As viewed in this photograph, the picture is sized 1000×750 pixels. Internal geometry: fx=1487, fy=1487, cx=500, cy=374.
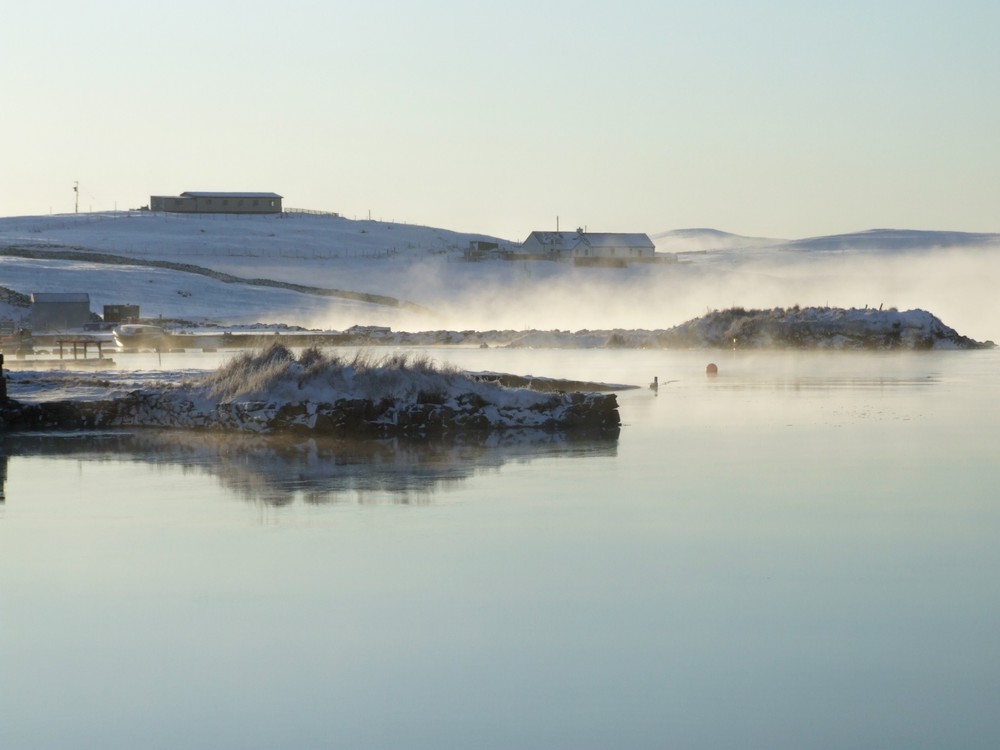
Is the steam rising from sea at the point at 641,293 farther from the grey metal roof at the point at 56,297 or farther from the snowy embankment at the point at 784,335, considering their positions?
the grey metal roof at the point at 56,297

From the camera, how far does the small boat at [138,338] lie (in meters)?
43.9

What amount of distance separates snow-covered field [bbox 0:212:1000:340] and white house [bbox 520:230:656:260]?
6.04m

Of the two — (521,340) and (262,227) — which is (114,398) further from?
(262,227)

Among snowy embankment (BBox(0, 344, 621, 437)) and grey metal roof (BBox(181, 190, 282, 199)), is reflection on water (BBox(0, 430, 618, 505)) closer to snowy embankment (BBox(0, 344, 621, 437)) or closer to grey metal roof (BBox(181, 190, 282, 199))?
snowy embankment (BBox(0, 344, 621, 437))

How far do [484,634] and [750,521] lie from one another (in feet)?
13.1

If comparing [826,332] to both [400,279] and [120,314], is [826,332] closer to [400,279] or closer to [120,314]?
[120,314]

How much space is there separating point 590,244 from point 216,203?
1314 inches

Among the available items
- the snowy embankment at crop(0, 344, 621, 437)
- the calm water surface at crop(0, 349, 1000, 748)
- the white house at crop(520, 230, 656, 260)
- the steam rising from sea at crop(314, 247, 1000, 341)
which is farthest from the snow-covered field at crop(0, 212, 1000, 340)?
the calm water surface at crop(0, 349, 1000, 748)

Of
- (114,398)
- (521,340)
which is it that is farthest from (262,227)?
(114,398)

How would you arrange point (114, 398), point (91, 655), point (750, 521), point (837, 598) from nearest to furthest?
point (91, 655), point (837, 598), point (750, 521), point (114, 398)

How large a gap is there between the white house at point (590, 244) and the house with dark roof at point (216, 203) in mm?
24339

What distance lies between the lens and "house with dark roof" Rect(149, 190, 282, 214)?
127 metres

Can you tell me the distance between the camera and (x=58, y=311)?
57625 mm

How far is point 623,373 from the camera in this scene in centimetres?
3084
